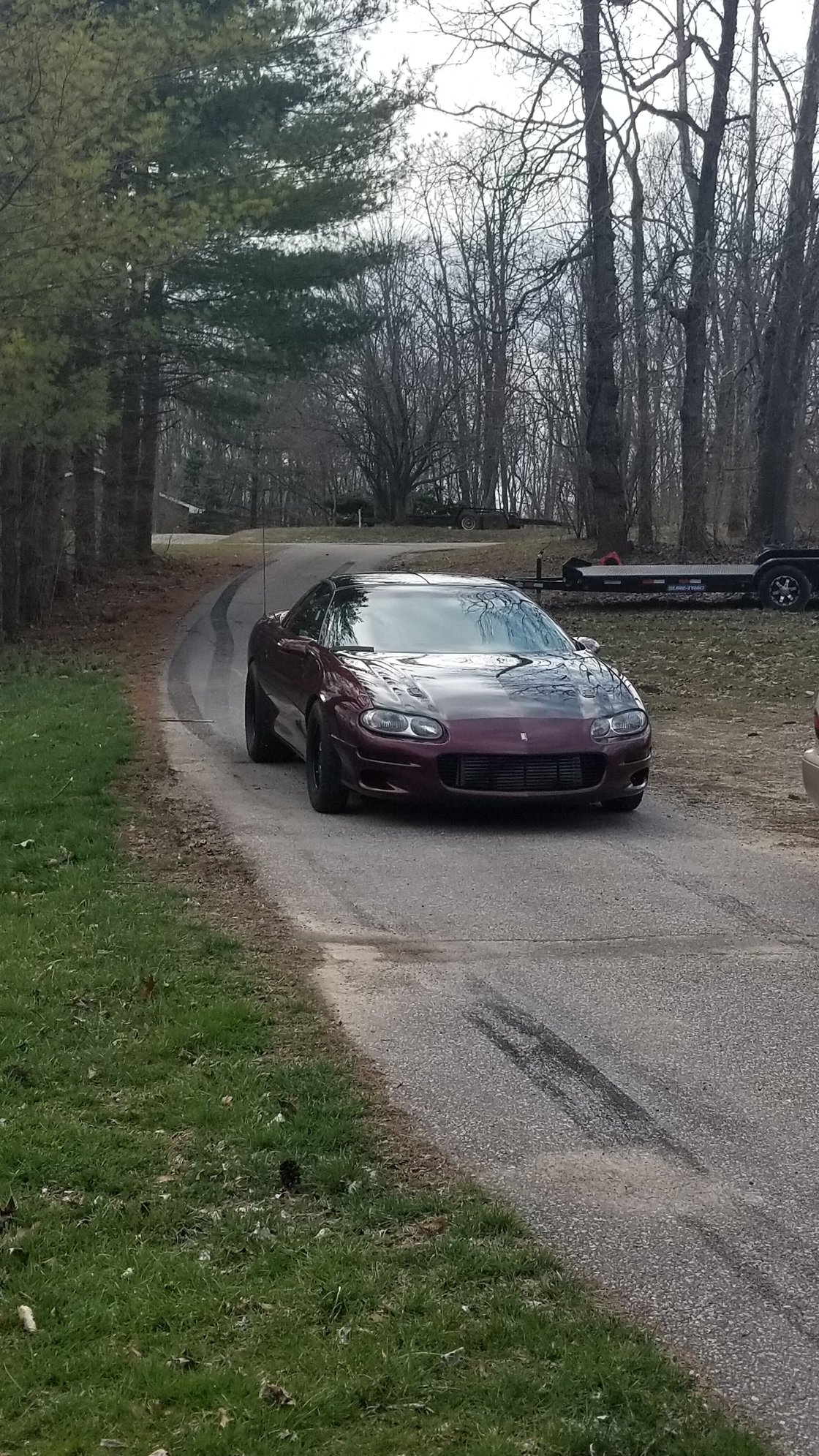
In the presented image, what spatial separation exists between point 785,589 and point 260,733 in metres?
12.5

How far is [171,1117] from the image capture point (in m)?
4.08

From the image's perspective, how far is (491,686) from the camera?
862cm

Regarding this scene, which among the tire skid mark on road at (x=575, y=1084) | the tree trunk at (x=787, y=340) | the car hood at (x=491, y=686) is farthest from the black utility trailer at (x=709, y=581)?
the tire skid mark on road at (x=575, y=1084)

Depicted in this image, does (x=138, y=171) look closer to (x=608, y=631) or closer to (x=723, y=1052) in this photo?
(x=608, y=631)

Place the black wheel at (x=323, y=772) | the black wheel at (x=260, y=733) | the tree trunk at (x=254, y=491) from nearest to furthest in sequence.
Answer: the black wheel at (x=323, y=772)
the black wheel at (x=260, y=733)
the tree trunk at (x=254, y=491)

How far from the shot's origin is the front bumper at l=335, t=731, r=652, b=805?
8.19m

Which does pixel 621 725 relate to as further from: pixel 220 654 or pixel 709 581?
pixel 709 581

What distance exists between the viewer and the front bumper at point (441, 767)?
26.9 ft

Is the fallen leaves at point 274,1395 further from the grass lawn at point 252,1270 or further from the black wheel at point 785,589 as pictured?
the black wheel at point 785,589

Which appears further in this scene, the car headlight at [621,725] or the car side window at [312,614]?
the car side window at [312,614]

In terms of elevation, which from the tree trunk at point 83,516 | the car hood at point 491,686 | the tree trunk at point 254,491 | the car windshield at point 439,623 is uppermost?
the tree trunk at point 254,491

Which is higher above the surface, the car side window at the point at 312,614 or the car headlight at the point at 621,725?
the car side window at the point at 312,614

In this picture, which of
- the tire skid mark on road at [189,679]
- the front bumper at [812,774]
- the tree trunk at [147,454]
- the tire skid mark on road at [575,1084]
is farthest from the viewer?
the tree trunk at [147,454]

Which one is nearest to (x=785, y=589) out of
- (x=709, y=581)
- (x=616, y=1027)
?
(x=709, y=581)
